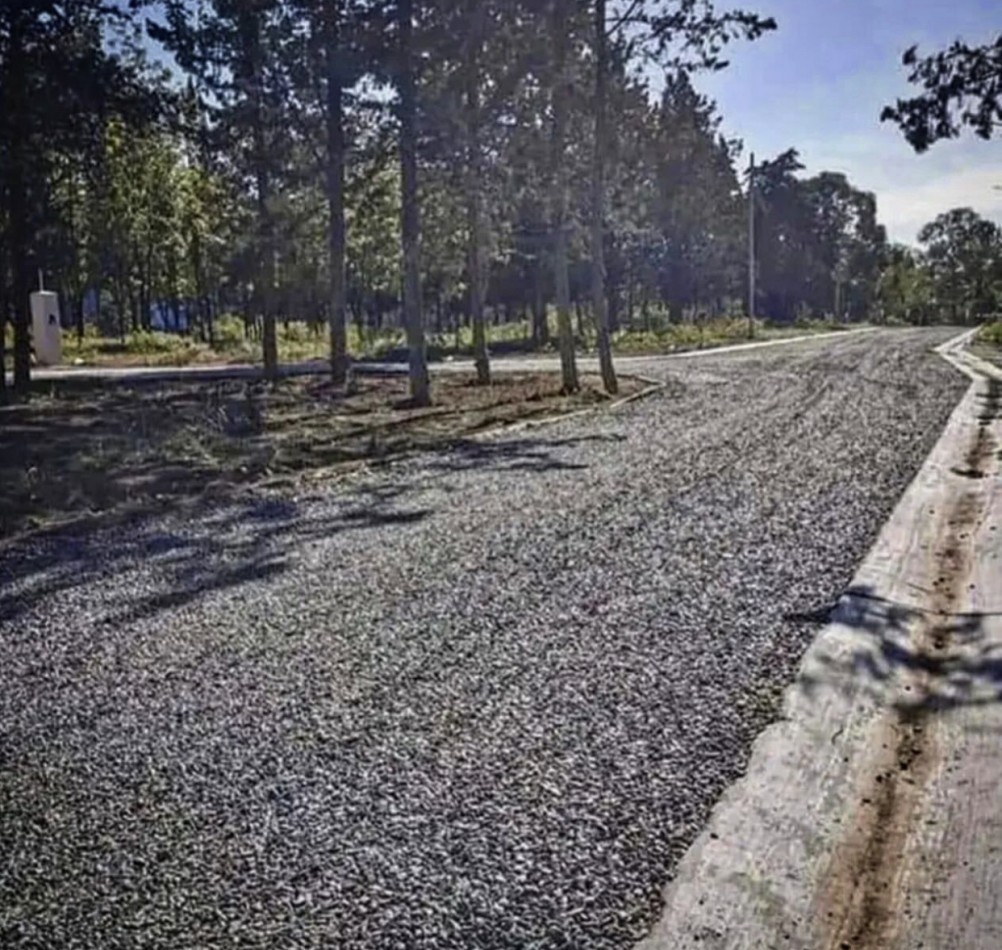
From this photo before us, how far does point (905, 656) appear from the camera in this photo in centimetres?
434

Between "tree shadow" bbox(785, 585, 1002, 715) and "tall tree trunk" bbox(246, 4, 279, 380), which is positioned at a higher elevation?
"tall tree trunk" bbox(246, 4, 279, 380)

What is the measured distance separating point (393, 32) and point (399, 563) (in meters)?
11.5

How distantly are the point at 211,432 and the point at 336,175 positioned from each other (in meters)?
7.57

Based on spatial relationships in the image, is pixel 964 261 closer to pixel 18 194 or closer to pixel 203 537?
pixel 18 194

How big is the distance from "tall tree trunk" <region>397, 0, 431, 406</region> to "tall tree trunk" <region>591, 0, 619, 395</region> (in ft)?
11.3

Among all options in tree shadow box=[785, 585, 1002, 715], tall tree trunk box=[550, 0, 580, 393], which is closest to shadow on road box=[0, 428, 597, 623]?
tree shadow box=[785, 585, 1002, 715]

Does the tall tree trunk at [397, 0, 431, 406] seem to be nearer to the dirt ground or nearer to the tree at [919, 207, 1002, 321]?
the dirt ground

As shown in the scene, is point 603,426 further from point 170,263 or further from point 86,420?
point 170,263

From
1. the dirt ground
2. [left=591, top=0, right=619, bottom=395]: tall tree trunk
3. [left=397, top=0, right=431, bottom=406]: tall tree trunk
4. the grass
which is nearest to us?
the dirt ground

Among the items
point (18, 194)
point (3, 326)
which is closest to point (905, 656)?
point (18, 194)

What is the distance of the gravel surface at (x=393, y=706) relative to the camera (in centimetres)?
245

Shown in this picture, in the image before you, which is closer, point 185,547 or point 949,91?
point 185,547

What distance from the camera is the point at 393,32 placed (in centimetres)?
1506

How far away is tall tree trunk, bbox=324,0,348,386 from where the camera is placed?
16.7m
